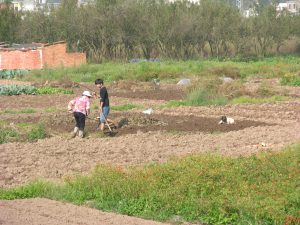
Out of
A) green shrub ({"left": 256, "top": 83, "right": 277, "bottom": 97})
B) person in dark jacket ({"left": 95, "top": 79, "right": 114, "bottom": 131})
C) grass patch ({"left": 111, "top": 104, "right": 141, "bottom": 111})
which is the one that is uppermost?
person in dark jacket ({"left": 95, "top": 79, "right": 114, "bottom": 131})

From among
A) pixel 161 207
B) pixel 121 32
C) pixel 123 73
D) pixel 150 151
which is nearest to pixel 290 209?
pixel 161 207

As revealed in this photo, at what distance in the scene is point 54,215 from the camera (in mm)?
11523

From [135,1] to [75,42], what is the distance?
7.19 m

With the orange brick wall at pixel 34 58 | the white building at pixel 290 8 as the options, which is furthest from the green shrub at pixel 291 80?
the white building at pixel 290 8

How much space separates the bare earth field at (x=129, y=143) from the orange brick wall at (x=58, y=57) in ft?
79.5

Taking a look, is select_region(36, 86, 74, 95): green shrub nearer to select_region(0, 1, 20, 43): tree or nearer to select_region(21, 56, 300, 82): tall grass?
select_region(21, 56, 300, 82): tall grass

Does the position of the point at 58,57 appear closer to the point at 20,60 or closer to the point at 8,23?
the point at 20,60

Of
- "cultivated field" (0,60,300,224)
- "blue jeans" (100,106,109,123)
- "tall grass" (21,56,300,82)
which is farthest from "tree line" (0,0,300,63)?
"blue jeans" (100,106,109,123)

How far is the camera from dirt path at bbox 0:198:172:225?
36.1 ft

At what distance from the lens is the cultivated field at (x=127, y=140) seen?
12793mm

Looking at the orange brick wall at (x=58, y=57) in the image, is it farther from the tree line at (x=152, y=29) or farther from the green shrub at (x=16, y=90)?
the green shrub at (x=16, y=90)

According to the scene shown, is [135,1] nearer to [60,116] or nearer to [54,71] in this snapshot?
[54,71]

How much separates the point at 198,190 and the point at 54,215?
2.16m

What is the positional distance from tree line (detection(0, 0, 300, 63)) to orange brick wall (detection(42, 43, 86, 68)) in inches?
314
